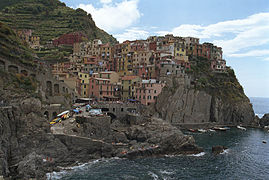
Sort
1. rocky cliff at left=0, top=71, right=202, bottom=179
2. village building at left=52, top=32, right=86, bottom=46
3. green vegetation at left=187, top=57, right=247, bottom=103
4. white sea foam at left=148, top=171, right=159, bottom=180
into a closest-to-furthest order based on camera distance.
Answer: rocky cliff at left=0, top=71, right=202, bottom=179
white sea foam at left=148, top=171, right=159, bottom=180
green vegetation at left=187, top=57, right=247, bottom=103
village building at left=52, top=32, right=86, bottom=46

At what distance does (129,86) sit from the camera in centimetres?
7881

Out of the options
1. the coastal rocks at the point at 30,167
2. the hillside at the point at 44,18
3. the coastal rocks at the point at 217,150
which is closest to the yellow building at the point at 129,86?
the coastal rocks at the point at 217,150

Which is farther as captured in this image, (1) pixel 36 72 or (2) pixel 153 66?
(2) pixel 153 66

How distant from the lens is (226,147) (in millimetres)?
60719

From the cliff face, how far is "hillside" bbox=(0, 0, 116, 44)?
233 ft

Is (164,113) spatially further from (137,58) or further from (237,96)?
(237,96)

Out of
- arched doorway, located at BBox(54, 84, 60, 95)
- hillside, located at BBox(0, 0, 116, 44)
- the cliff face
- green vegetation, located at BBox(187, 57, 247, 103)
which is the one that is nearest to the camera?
arched doorway, located at BBox(54, 84, 60, 95)

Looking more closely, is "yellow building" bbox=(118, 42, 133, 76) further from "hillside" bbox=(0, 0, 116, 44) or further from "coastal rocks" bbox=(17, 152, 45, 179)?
"coastal rocks" bbox=(17, 152, 45, 179)

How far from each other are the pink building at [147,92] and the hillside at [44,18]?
66697 millimetres

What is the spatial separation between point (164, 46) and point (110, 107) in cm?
4151

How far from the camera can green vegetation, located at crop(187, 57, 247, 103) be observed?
9144 centimetres

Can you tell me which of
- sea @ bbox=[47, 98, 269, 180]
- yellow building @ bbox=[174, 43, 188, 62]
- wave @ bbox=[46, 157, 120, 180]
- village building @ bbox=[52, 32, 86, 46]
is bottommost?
sea @ bbox=[47, 98, 269, 180]

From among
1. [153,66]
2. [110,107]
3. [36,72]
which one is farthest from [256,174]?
[36,72]

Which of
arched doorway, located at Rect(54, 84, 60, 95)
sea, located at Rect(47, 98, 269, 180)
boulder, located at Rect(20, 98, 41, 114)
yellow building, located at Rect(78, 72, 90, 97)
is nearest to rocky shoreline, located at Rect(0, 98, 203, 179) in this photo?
boulder, located at Rect(20, 98, 41, 114)
